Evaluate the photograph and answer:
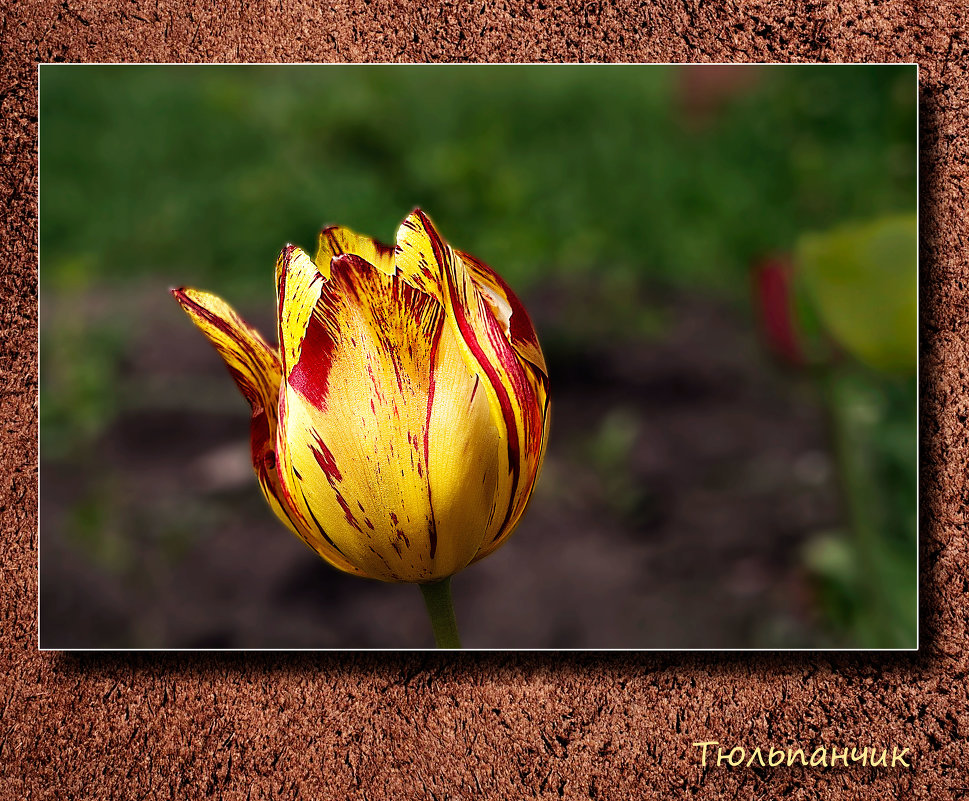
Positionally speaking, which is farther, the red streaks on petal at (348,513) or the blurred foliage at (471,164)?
the blurred foliage at (471,164)

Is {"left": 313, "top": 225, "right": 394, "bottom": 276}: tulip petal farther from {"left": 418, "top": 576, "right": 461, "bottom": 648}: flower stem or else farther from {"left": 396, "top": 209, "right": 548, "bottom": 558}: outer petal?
{"left": 418, "top": 576, "right": 461, "bottom": 648}: flower stem

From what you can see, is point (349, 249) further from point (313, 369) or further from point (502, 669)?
point (502, 669)

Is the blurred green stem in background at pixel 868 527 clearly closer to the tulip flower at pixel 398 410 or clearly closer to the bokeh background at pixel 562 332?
the bokeh background at pixel 562 332

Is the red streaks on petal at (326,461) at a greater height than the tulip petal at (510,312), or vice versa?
the tulip petal at (510,312)

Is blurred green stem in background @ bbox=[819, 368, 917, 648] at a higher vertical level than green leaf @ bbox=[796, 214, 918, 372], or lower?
lower

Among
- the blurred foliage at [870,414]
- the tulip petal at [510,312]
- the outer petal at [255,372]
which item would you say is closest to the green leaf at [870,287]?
the blurred foliage at [870,414]

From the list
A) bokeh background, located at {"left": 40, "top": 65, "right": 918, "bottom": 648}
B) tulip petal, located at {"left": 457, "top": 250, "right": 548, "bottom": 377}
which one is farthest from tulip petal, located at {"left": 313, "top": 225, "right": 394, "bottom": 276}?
bokeh background, located at {"left": 40, "top": 65, "right": 918, "bottom": 648}

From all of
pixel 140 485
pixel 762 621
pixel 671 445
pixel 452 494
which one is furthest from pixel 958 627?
pixel 140 485
